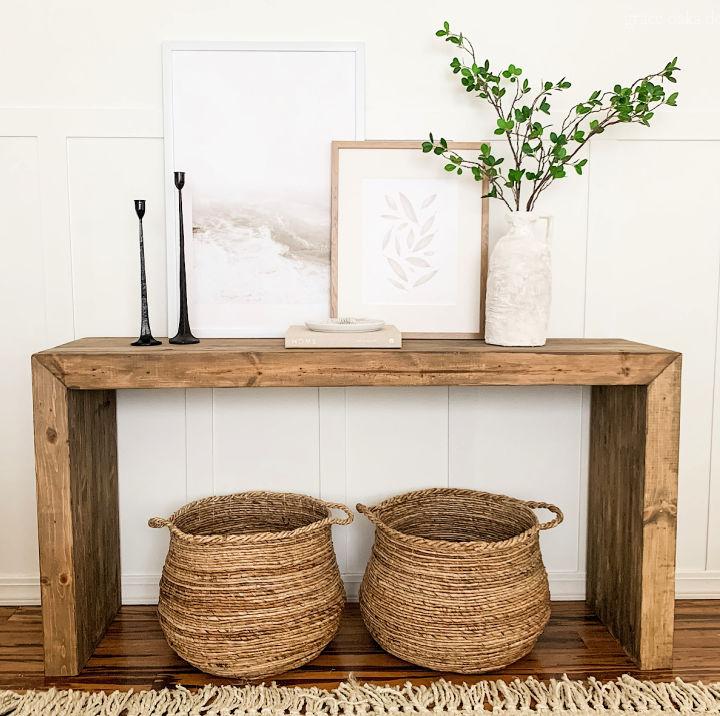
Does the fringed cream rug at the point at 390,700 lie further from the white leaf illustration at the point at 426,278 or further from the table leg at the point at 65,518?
the white leaf illustration at the point at 426,278

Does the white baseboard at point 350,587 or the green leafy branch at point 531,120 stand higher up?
the green leafy branch at point 531,120

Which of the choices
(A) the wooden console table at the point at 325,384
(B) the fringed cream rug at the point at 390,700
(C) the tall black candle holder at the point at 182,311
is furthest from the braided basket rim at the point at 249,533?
(C) the tall black candle holder at the point at 182,311

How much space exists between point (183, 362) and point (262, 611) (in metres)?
0.58

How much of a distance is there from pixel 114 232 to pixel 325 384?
0.78m

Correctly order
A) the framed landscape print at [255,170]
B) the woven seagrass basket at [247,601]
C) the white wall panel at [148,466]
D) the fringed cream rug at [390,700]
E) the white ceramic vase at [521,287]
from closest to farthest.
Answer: the fringed cream rug at [390,700] → the woven seagrass basket at [247,601] → the white ceramic vase at [521,287] → the framed landscape print at [255,170] → the white wall panel at [148,466]

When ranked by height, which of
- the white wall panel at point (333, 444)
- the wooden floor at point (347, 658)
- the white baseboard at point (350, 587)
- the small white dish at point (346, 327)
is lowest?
the wooden floor at point (347, 658)

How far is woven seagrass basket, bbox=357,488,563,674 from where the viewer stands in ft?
5.55

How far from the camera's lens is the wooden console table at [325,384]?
5.46 ft

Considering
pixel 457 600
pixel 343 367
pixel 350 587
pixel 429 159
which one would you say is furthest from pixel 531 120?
pixel 350 587

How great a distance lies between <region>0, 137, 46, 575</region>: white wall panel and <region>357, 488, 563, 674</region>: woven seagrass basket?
3.32 ft

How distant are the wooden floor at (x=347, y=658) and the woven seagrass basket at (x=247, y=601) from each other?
0.07m

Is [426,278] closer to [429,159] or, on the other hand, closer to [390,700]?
[429,159]

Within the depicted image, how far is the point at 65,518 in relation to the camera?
66.0 inches

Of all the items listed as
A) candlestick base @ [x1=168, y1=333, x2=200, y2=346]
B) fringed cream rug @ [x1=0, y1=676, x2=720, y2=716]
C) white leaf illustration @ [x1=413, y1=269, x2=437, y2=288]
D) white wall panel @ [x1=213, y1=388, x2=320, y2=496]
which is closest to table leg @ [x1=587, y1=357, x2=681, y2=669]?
fringed cream rug @ [x1=0, y1=676, x2=720, y2=716]
